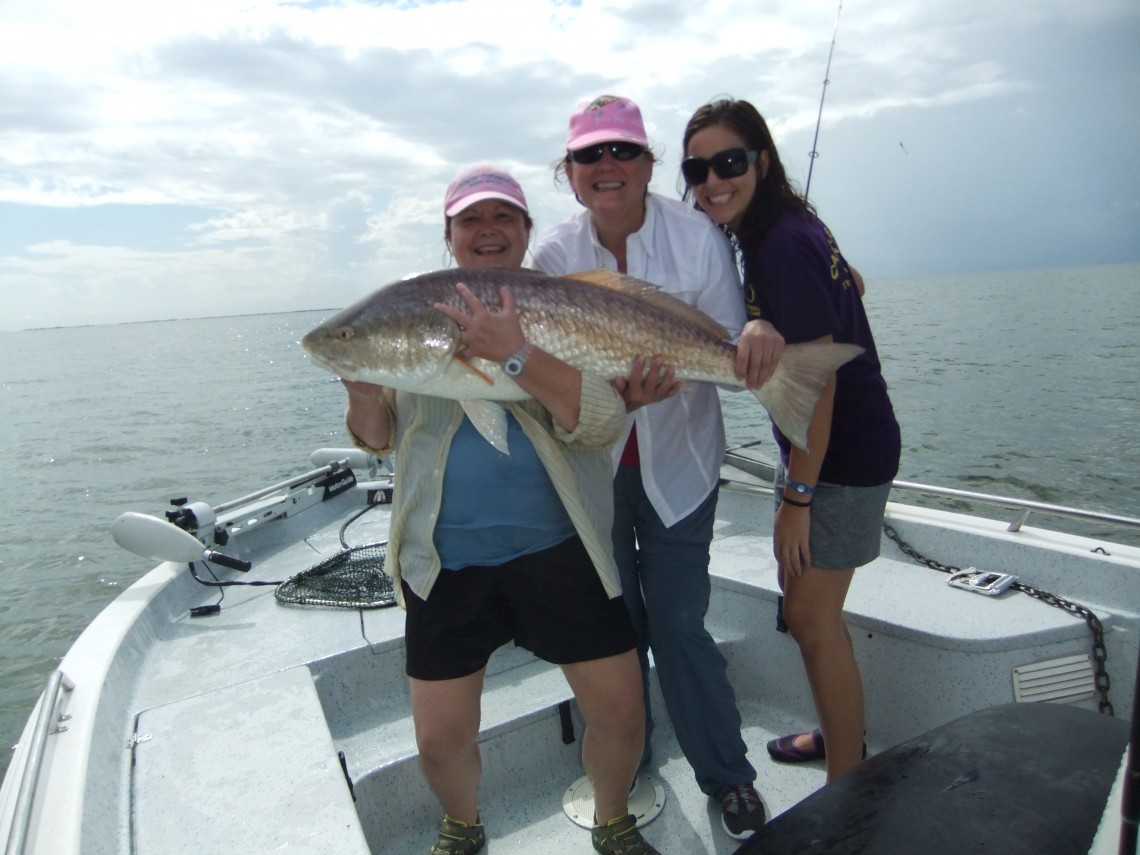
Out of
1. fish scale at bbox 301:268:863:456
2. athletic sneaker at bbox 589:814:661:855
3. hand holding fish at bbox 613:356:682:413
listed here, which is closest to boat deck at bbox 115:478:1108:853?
athletic sneaker at bbox 589:814:661:855

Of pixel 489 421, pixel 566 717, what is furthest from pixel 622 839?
pixel 489 421

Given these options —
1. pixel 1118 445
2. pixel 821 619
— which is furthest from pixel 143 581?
pixel 1118 445

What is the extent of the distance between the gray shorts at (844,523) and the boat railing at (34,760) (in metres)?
2.64

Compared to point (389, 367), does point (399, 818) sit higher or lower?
lower

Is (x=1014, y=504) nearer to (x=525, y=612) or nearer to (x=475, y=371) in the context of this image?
(x=525, y=612)

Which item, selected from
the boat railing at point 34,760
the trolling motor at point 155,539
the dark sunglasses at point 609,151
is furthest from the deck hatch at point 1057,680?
the trolling motor at point 155,539

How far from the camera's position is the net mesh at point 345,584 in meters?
4.38

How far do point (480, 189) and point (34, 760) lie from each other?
93.5 inches

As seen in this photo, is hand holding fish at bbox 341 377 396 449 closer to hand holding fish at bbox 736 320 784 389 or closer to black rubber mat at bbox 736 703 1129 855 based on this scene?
hand holding fish at bbox 736 320 784 389

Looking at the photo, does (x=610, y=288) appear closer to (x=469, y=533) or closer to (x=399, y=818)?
(x=469, y=533)

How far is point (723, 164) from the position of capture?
2787mm

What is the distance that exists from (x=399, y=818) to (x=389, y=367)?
2.07 meters

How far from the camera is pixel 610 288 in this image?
→ 272cm

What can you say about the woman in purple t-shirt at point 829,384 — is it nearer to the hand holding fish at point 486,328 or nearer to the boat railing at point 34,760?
the hand holding fish at point 486,328
